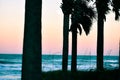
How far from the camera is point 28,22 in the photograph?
991 centimetres

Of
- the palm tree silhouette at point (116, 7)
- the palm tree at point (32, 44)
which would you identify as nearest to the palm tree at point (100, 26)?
the palm tree silhouette at point (116, 7)

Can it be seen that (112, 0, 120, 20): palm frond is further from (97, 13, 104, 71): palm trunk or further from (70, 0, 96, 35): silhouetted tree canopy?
(70, 0, 96, 35): silhouetted tree canopy

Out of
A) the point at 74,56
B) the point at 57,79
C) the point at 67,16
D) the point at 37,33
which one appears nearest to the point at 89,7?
the point at 67,16

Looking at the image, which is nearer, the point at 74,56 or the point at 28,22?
the point at 28,22

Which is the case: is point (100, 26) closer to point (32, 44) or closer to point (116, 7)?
point (116, 7)

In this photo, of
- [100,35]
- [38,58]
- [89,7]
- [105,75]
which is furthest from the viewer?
[89,7]

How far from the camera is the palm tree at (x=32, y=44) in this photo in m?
9.80

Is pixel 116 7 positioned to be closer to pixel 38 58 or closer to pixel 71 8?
pixel 71 8

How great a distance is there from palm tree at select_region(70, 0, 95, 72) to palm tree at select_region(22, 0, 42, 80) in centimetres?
1066

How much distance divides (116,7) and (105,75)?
15.0 ft

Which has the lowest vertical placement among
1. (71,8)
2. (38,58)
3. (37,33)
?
(38,58)

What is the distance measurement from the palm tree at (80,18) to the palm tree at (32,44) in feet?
35.0

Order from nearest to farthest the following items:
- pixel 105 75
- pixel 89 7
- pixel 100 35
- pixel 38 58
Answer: pixel 38 58 → pixel 105 75 → pixel 100 35 → pixel 89 7

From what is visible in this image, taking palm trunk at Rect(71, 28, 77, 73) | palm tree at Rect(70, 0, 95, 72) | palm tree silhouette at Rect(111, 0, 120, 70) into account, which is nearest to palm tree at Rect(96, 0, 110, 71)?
palm tree silhouette at Rect(111, 0, 120, 70)
